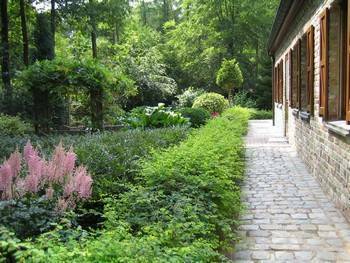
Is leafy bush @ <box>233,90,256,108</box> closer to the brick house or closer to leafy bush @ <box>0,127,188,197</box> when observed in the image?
the brick house

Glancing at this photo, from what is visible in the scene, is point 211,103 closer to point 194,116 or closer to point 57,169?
point 194,116

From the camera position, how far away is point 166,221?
10.4 feet

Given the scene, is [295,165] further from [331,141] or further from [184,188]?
[184,188]

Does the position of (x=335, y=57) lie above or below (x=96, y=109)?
above

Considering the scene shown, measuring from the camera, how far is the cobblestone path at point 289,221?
3.77m

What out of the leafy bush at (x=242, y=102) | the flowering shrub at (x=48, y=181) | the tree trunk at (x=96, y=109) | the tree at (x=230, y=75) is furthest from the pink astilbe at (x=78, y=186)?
the leafy bush at (x=242, y=102)

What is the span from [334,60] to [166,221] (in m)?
3.80

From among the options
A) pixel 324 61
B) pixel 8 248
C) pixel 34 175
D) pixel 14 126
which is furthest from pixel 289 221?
pixel 14 126

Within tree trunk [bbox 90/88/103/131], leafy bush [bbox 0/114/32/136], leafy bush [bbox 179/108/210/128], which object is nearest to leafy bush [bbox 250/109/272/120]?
leafy bush [bbox 179/108/210/128]

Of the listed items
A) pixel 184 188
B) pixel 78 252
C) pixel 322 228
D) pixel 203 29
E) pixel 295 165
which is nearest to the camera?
pixel 78 252

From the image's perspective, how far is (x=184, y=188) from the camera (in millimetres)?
3979

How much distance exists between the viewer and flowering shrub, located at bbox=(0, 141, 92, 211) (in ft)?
10.4

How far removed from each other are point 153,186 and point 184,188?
303mm

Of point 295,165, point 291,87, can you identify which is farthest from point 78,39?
point 295,165
